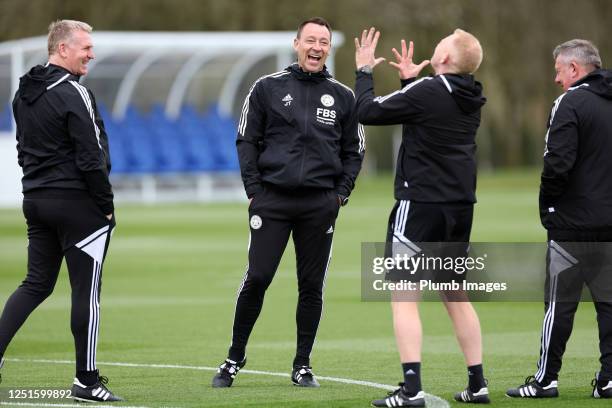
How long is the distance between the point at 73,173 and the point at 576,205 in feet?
10.3

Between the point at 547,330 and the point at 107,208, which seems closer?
the point at 107,208

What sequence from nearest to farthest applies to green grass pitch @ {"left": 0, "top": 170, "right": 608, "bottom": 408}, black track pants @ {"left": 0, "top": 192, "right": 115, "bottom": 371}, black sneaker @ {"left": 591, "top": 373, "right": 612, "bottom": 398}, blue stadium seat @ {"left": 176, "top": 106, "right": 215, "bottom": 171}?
black track pants @ {"left": 0, "top": 192, "right": 115, "bottom": 371} → black sneaker @ {"left": 591, "top": 373, "right": 612, "bottom": 398} → green grass pitch @ {"left": 0, "top": 170, "right": 608, "bottom": 408} → blue stadium seat @ {"left": 176, "top": 106, "right": 215, "bottom": 171}

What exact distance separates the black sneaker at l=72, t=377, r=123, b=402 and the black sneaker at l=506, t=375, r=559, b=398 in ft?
8.18

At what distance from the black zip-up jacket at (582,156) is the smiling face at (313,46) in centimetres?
159

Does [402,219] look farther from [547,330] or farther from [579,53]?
[579,53]

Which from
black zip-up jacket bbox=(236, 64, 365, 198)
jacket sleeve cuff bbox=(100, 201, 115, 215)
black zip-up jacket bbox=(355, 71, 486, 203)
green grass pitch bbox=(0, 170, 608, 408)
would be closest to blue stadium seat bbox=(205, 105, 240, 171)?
green grass pitch bbox=(0, 170, 608, 408)

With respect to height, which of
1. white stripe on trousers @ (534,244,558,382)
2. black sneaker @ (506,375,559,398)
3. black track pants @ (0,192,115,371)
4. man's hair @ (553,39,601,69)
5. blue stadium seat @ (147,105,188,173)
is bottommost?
blue stadium seat @ (147,105,188,173)

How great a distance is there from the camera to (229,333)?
12430 millimetres

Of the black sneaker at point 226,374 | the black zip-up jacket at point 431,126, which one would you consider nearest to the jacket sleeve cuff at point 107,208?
the black sneaker at point 226,374

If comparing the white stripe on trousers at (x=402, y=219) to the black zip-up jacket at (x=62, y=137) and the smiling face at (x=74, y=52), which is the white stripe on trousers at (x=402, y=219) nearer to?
the black zip-up jacket at (x=62, y=137)

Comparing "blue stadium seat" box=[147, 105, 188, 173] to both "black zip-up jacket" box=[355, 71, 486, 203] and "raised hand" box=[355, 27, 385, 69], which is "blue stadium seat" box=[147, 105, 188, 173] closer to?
"raised hand" box=[355, 27, 385, 69]

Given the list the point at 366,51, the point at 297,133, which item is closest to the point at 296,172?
the point at 297,133

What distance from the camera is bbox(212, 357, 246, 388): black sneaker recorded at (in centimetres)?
920

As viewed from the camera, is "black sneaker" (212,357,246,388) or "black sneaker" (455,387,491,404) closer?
"black sneaker" (455,387,491,404)
